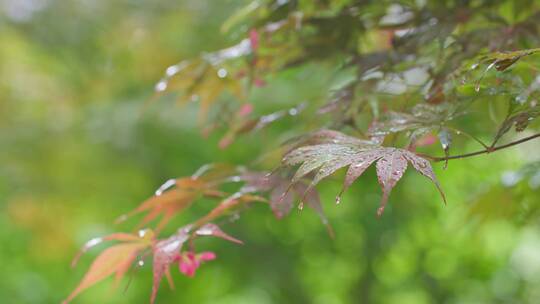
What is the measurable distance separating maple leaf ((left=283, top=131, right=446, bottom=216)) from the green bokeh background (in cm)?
139

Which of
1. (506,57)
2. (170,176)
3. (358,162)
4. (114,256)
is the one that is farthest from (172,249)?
(170,176)

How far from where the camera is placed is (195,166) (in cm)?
211

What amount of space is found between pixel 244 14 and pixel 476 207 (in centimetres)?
47

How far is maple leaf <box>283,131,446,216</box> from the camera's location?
51cm

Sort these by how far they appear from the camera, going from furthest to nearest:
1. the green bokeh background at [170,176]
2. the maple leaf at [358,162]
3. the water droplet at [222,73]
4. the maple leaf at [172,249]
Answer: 1. the green bokeh background at [170,176]
2. the water droplet at [222,73]
3. the maple leaf at [172,249]
4. the maple leaf at [358,162]

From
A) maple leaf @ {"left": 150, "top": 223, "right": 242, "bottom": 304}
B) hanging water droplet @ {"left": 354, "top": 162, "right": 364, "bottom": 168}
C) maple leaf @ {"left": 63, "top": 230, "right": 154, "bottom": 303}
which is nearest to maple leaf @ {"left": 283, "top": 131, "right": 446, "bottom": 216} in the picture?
hanging water droplet @ {"left": 354, "top": 162, "right": 364, "bottom": 168}

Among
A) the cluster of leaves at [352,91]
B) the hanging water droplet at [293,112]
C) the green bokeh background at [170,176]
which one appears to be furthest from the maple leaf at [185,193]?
the green bokeh background at [170,176]

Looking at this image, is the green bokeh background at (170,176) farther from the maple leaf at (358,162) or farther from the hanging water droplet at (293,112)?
the maple leaf at (358,162)

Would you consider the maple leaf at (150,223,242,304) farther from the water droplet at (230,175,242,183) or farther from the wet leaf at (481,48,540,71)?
the wet leaf at (481,48,540,71)

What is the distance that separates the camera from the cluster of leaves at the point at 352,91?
594mm

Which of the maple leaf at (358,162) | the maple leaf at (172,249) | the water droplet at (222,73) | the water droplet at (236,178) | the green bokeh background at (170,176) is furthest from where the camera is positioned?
the green bokeh background at (170,176)

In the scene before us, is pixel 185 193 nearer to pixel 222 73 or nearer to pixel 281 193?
pixel 281 193

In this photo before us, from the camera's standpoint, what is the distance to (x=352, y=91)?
803 mm

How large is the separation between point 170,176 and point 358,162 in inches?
63.5
